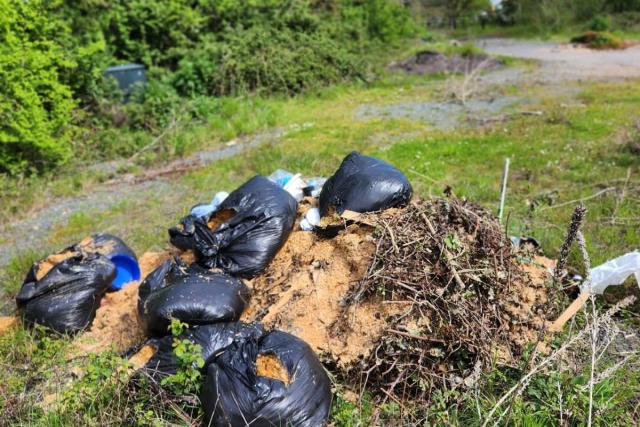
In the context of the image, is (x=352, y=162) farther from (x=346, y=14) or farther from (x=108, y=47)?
(x=346, y=14)

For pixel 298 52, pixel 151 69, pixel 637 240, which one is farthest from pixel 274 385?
pixel 298 52

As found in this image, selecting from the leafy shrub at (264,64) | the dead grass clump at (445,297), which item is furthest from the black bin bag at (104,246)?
Answer: the leafy shrub at (264,64)

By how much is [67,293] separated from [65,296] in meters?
0.02

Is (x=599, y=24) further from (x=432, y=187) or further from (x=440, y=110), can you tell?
(x=432, y=187)

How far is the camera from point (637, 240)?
11.5 ft

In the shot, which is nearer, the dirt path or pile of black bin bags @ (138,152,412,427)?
pile of black bin bags @ (138,152,412,427)

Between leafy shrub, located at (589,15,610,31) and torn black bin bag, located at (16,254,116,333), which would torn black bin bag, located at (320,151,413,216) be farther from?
leafy shrub, located at (589,15,610,31)

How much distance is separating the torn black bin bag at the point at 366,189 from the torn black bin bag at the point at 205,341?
1038 millimetres

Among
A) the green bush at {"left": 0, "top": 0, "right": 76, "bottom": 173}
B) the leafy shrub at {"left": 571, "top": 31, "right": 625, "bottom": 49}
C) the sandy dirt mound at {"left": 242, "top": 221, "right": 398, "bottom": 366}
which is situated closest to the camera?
the sandy dirt mound at {"left": 242, "top": 221, "right": 398, "bottom": 366}

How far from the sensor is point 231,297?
266 centimetres

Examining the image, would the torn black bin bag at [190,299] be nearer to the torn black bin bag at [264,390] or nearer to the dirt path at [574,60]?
the torn black bin bag at [264,390]

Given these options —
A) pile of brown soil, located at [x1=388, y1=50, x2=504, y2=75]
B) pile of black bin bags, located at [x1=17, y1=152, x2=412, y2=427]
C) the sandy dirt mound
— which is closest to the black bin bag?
pile of black bin bags, located at [x1=17, y1=152, x2=412, y2=427]

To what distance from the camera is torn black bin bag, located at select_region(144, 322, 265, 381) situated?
7.52 feet

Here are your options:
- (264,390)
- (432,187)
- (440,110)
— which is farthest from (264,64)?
(264,390)
